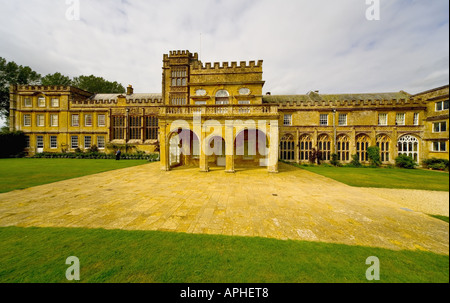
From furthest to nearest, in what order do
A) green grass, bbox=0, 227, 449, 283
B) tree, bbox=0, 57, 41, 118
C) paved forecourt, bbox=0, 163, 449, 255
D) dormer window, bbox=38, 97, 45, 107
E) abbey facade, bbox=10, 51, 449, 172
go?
tree, bbox=0, 57, 41, 118 → dormer window, bbox=38, 97, 45, 107 → abbey facade, bbox=10, 51, 449, 172 → paved forecourt, bbox=0, 163, 449, 255 → green grass, bbox=0, 227, 449, 283

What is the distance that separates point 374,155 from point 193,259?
93.6ft

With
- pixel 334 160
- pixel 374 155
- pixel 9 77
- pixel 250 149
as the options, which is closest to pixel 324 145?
pixel 334 160

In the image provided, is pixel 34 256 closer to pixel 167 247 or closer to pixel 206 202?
pixel 167 247

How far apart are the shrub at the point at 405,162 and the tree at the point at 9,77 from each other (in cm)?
7346

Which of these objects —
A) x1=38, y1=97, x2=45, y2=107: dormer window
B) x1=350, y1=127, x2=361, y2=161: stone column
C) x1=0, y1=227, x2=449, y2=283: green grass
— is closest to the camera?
x1=0, y1=227, x2=449, y2=283: green grass

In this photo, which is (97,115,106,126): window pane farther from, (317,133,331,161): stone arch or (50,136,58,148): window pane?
(317,133,331,161): stone arch

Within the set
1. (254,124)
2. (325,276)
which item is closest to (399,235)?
(325,276)

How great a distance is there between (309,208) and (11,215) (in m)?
10.0

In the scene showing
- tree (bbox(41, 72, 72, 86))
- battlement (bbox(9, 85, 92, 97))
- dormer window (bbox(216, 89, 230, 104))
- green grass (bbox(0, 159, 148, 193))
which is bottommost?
green grass (bbox(0, 159, 148, 193))

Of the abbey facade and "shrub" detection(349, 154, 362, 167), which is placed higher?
the abbey facade

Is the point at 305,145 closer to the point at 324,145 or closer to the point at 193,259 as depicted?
the point at 324,145

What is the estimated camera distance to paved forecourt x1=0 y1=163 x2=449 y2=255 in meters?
4.26

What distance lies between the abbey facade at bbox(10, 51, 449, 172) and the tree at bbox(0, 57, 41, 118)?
936cm

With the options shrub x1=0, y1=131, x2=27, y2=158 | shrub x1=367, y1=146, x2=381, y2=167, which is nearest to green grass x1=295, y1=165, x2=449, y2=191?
shrub x1=367, y1=146, x2=381, y2=167
